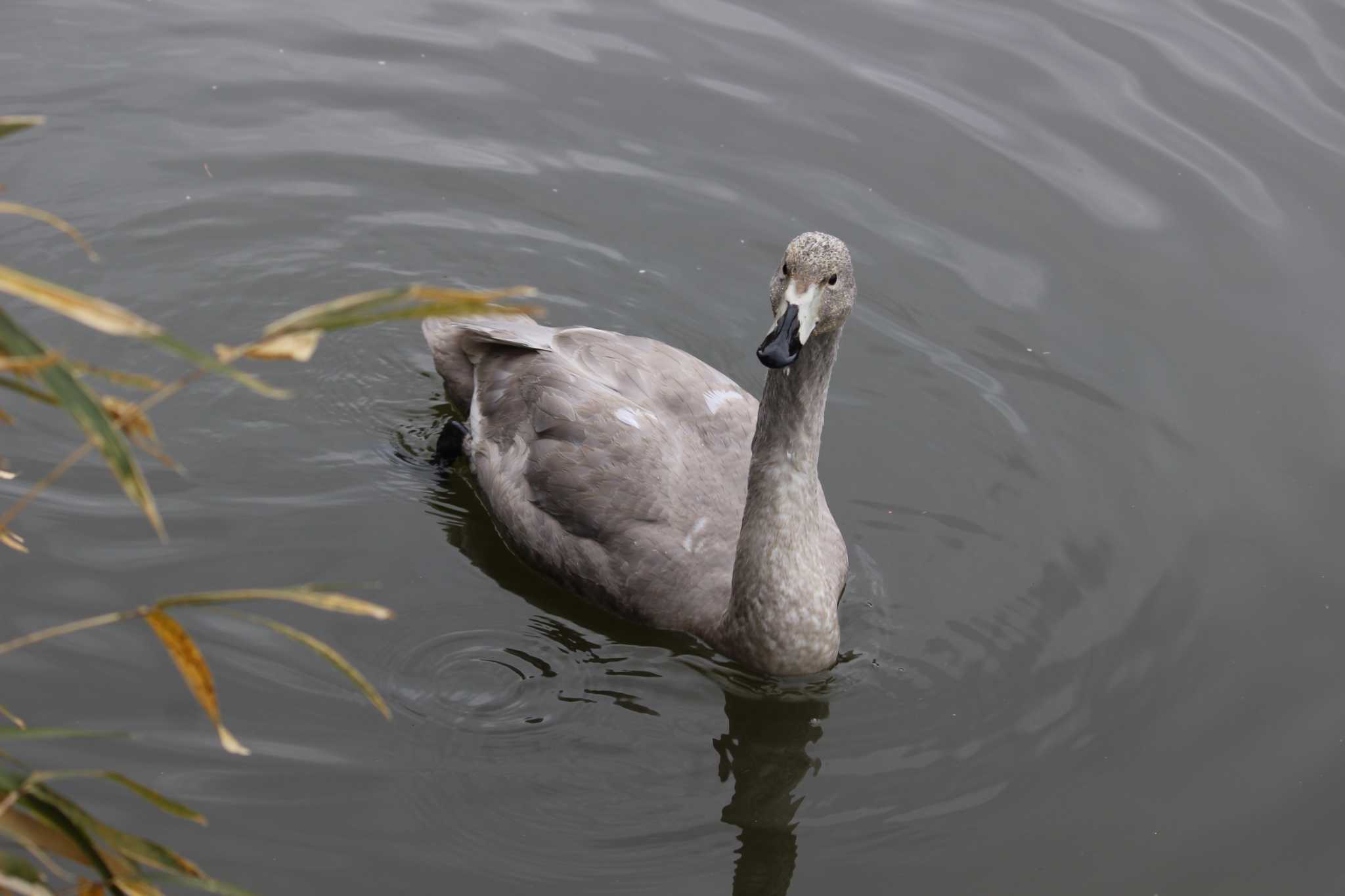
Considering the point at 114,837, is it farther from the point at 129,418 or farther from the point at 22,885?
the point at 129,418

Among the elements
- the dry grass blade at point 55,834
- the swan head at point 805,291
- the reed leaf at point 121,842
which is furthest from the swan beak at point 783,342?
the dry grass blade at point 55,834

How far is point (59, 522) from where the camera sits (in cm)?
607

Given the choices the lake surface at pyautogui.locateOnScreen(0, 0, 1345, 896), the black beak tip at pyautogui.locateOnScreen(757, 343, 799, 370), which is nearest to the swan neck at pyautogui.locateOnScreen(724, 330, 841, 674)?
the lake surface at pyautogui.locateOnScreen(0, 0, 1345, 896)

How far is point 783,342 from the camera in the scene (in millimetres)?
4855

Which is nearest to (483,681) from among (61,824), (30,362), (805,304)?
(805,304)

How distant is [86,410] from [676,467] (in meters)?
3.83

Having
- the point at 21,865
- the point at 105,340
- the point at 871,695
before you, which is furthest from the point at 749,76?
the point at 21,865

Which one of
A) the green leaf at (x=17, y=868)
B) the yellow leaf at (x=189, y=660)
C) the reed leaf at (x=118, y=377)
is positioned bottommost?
the green leaf at (x=17, y=868)

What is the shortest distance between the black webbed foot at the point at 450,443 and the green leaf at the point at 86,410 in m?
4.37

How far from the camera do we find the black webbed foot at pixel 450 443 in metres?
6.95

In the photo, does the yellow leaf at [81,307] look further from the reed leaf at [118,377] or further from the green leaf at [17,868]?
the green leaf at [17,868]

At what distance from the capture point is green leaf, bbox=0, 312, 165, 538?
2467mm

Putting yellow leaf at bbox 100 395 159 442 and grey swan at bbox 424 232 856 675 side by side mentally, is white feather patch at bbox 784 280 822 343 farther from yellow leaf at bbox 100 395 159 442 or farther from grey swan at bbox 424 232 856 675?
yellow leaf at bbox 100 395 159 442

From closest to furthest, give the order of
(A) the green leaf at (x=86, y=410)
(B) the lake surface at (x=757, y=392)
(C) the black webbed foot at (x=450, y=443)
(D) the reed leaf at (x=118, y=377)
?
(A) the green leaf at (x=86, y=410)
(D) the reed leaf at (x=118, y=377)
(B) the lake surface at (x=757, y=392)
(C) the black webbed foot at (x=450, y=443)
